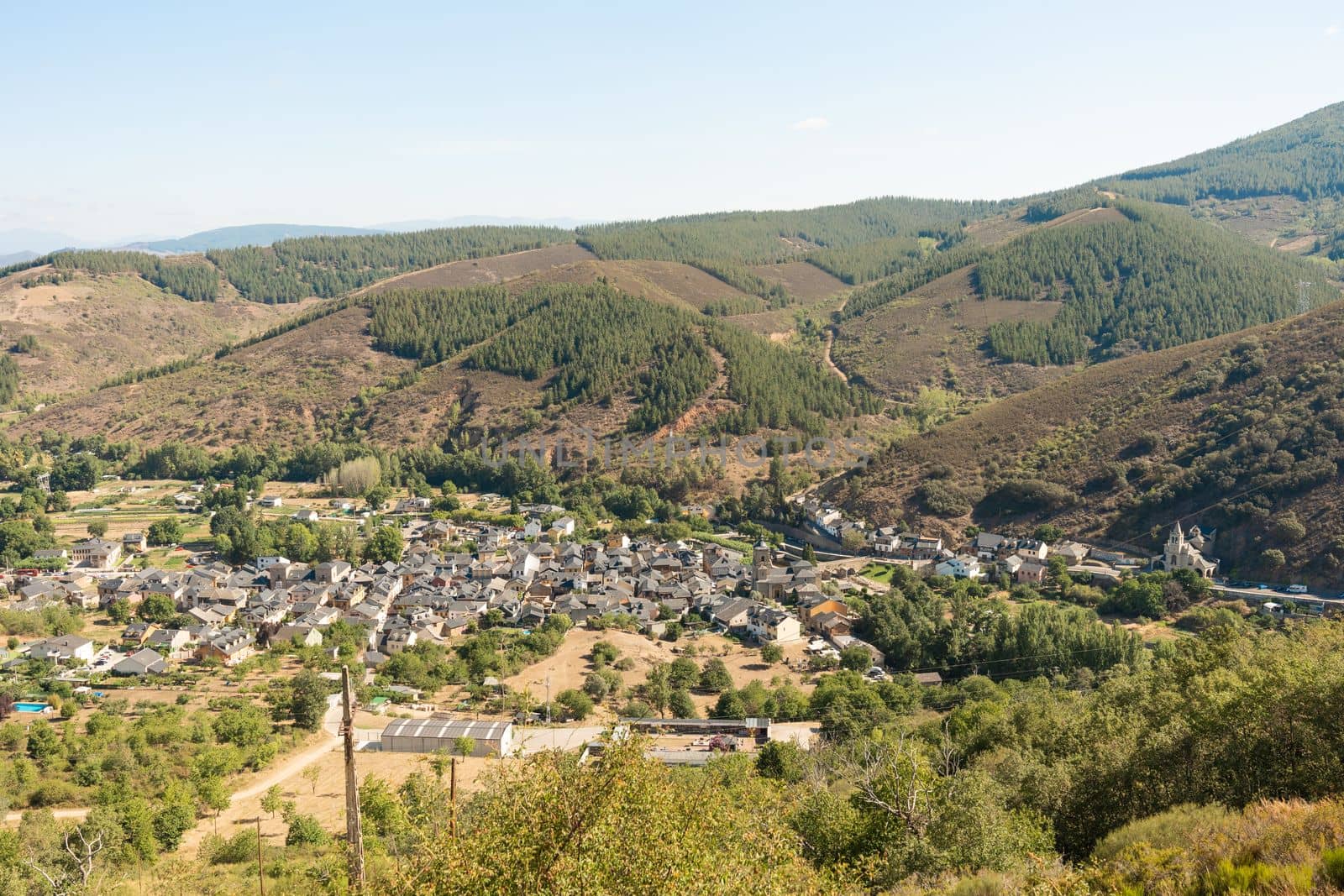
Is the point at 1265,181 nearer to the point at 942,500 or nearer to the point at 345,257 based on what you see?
the point at 942,500

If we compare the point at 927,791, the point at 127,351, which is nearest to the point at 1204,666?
the point at 927,791

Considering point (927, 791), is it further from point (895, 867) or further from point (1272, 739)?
point (1272, 739)

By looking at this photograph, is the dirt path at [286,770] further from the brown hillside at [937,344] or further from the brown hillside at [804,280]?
the brown hillside at [804,280]

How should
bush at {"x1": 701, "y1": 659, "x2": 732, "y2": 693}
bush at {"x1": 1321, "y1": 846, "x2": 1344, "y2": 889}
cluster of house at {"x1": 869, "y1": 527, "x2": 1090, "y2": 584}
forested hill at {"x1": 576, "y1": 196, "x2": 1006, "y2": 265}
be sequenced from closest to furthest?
bush at {"x1": 1321, "y1": 846, "x2": 1344, "y2": 889}, bush at {"x1": 701, "y1": 659, "x2": 732, "y2": 693}, cluster of house at {"x1": 869, "y1": 527, "x2": 1090, "y2": 584}, forested hill at {"x1": 576, "y1": 196, "x2": 1006, "y2": 265}

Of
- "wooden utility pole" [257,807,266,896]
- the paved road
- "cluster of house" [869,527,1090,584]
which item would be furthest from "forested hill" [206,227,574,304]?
"wooden utility pole" [257,807,266,896]

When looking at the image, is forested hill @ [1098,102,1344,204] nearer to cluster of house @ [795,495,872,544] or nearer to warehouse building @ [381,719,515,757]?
cluster of house @ [795,495,872,544]

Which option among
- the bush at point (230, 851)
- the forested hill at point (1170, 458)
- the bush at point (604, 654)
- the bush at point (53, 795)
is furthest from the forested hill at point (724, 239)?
the bush at point (230, 851)
